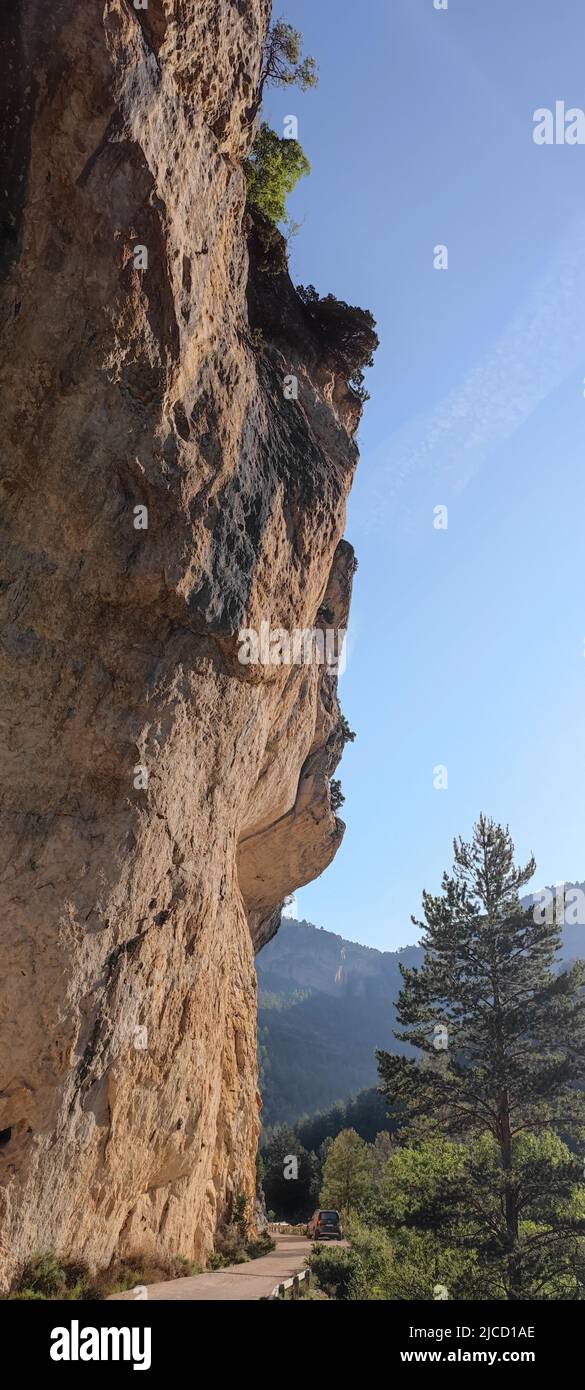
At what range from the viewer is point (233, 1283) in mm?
13492

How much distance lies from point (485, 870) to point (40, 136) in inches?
771

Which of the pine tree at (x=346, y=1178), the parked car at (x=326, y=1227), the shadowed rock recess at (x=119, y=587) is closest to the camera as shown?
the shadowed rock recess at (x=119, y=587)

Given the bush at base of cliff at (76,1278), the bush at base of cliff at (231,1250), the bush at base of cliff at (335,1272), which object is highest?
the bush at base of cliff at (76,1278)

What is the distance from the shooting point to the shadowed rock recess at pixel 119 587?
998 cm

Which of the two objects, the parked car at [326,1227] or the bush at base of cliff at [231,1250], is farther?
the parked car at [326,1227]

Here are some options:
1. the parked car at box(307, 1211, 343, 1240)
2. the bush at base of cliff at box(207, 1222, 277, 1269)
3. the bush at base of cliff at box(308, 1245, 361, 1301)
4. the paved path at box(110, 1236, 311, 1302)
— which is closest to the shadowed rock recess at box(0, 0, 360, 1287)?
the paved path at box(110, 1236, 311, 1302)

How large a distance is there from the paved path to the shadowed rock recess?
0.78 meters

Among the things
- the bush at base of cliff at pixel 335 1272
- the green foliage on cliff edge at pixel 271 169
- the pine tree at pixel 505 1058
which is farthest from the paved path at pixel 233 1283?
the green foliage on cliff edge at pixel 271 169

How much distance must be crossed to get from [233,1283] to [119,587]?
11.8 meters

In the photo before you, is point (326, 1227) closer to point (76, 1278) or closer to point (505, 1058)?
point (505, 1058)

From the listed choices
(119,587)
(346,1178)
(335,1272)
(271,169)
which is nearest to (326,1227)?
(335,1272)

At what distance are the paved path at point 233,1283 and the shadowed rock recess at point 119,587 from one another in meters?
0.78

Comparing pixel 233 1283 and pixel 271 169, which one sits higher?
pixel 271 169

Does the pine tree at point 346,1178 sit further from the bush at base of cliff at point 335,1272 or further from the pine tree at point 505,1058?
the pine tree at point 505,1058
